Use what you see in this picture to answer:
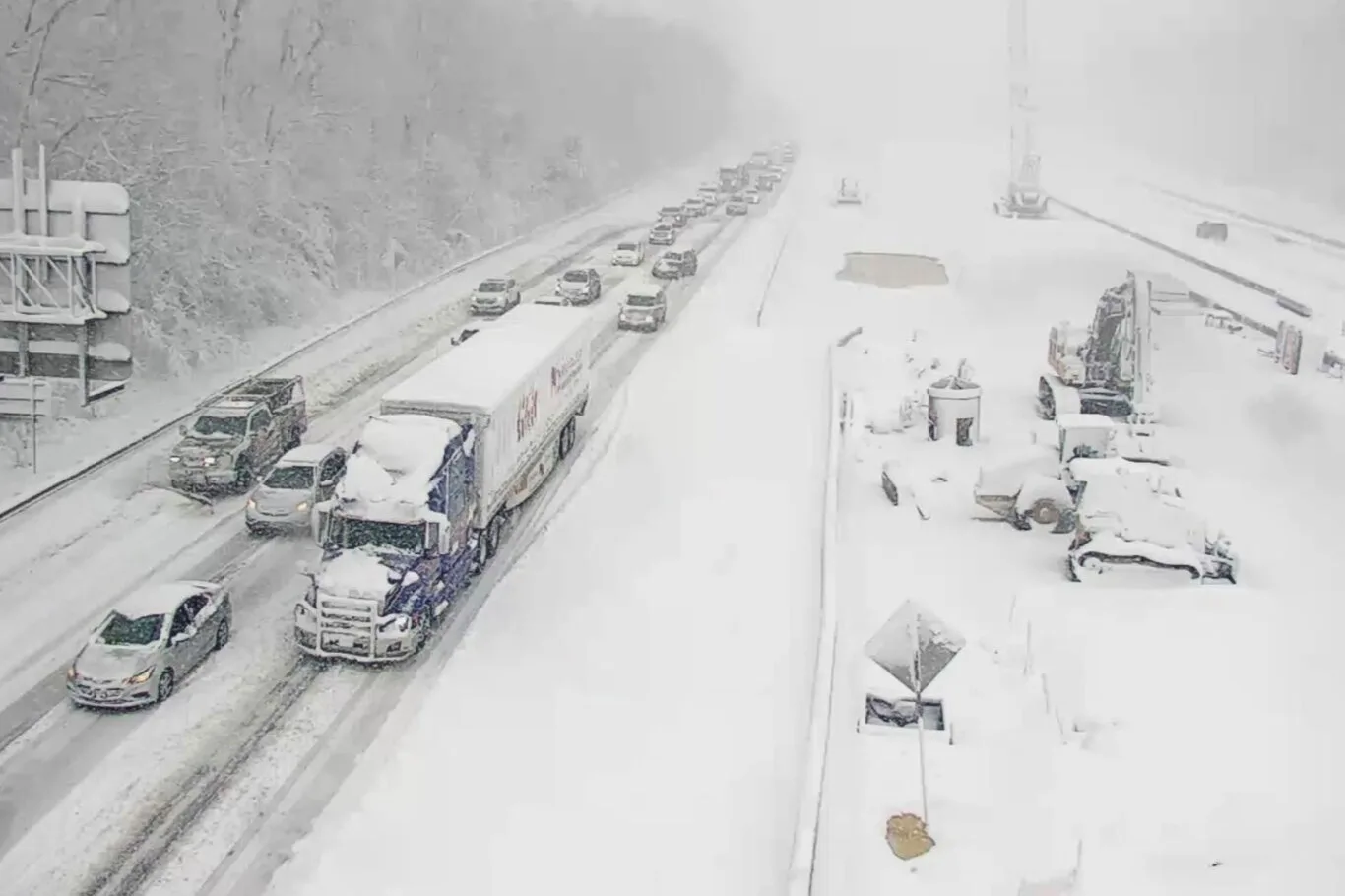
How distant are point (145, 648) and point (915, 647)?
Answer: 468 inches

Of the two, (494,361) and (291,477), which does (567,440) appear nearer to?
(494,361)

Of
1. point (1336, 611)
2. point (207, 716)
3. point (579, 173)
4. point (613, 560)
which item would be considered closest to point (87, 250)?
point (207, 716)

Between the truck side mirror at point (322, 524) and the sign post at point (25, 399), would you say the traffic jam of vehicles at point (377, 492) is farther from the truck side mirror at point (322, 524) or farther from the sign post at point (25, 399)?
the sign post at point (25, 399)

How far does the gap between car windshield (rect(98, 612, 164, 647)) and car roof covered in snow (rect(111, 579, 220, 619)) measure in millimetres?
97

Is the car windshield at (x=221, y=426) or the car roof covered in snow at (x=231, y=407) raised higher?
the car roof covered in snow at (x=231, y=407)

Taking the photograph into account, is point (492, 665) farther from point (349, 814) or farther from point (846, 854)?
point (846, 854)

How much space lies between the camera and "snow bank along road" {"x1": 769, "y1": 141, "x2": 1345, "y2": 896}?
53.5 feet


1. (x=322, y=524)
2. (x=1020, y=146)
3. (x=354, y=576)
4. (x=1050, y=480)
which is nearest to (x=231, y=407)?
(x=322, y=524)

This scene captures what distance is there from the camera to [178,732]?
19.1 meters

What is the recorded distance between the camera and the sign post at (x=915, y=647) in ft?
47.8

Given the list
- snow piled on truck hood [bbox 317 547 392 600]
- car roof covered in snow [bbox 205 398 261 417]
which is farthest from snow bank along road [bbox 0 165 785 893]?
car roof covered in snow [bbox 205 398 261 417]

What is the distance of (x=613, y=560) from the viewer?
2598 centimetres

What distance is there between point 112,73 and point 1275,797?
38.3 meters

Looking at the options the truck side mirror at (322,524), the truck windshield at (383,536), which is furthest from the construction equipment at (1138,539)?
the truck side mirror at (322,524)
